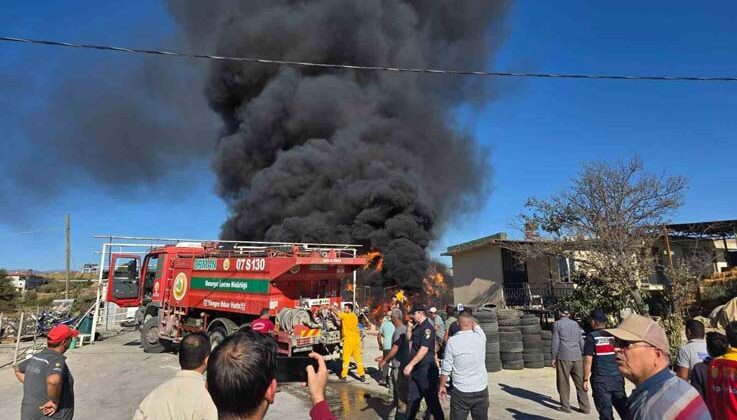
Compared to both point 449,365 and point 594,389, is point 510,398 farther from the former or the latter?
point 449,365

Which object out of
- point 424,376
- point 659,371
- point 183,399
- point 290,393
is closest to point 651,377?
point 659,371

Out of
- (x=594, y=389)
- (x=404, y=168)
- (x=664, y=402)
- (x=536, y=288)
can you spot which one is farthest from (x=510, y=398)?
(x=404, y=168)

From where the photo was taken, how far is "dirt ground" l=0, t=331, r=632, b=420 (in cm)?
595

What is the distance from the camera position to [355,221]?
2061cm

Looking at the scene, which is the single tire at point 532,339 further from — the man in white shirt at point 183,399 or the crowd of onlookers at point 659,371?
the man in white shirt at point 183,399

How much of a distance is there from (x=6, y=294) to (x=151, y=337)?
2084cm

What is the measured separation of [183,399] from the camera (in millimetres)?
2092

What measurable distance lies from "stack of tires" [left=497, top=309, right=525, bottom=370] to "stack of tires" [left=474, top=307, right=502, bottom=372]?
15cm

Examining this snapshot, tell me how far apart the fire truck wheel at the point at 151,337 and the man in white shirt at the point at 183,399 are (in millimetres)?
10419

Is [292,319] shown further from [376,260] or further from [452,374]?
[376,260]

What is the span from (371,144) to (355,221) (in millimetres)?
5685

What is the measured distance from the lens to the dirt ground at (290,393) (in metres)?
5.95

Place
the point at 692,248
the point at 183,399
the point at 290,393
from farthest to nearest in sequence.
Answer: the point at 692,248
the point at 290,393
the point at 183,399

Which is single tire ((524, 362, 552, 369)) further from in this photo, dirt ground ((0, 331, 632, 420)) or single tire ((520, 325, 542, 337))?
single tire ((520, 325, 542, 337))
